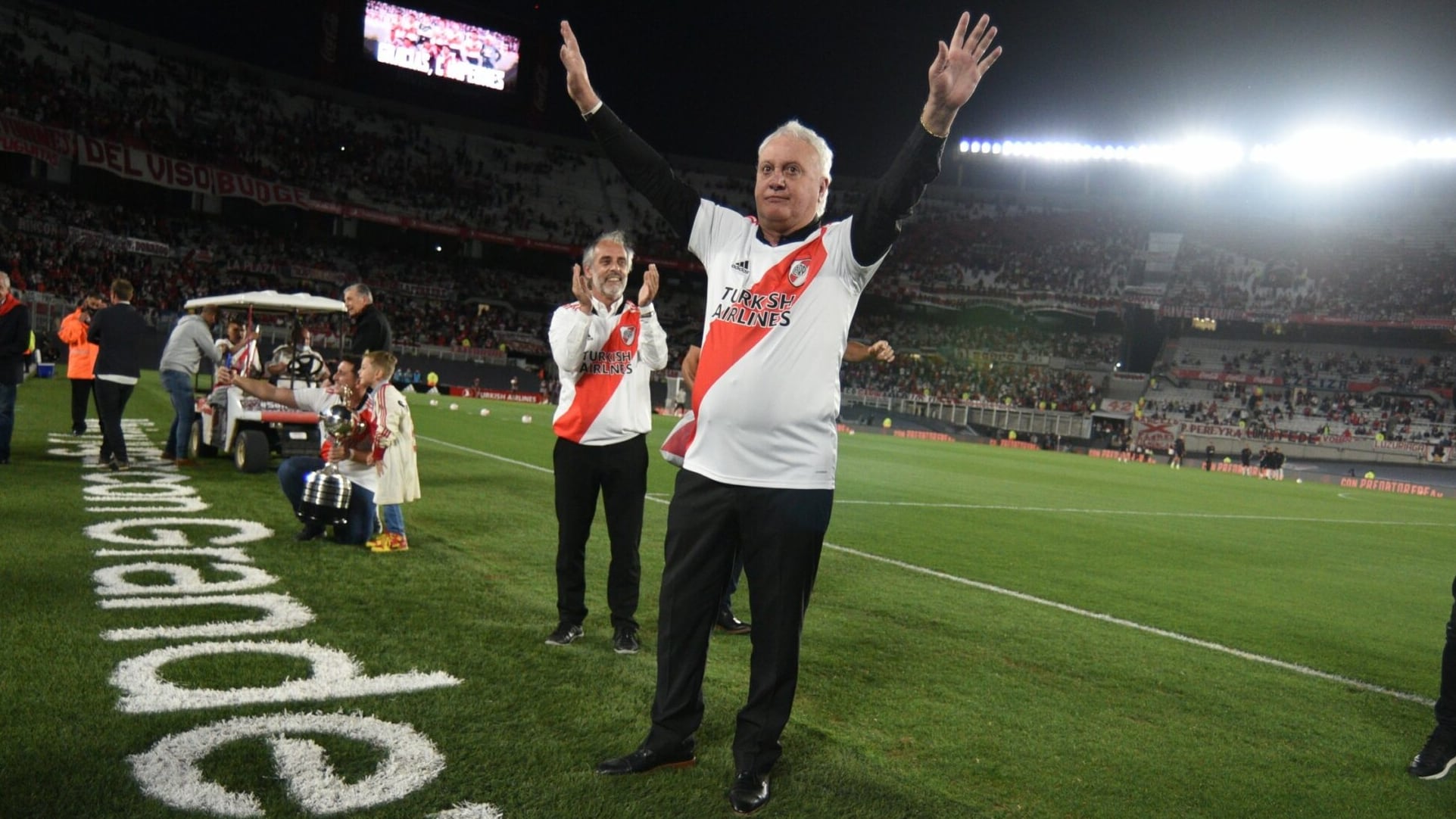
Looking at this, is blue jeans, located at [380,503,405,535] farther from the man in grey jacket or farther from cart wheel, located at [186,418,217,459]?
cart wheel, located at [186,418,217,459]

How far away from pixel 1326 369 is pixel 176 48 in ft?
200

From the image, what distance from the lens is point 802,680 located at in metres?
4.70

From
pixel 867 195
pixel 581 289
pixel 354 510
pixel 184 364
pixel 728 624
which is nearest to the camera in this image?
pixel 867 195

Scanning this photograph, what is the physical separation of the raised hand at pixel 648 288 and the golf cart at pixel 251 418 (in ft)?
25.0

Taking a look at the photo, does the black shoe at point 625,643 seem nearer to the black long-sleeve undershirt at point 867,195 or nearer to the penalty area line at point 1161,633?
the black long-sleeve undershirt at point 867,195

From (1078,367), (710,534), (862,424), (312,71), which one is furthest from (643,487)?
(312,71)

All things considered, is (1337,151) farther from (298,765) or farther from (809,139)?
(298,765)

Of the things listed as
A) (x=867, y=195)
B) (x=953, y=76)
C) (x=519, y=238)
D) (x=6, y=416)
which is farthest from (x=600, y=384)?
(x=519, y=238)

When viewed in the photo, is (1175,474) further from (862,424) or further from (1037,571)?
(1037,571)

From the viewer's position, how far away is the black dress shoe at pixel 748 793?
314cm

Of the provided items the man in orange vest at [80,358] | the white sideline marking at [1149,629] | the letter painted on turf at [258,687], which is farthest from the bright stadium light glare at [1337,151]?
the letter painted on turf at [258,687]

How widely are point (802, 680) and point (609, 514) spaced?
1.35m

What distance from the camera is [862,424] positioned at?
41375 mm

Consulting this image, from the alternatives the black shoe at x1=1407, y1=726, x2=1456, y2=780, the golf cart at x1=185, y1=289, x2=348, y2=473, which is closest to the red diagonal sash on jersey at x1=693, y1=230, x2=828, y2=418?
the black shoe at x1=1407, y1=726, x2=1456, y2=780
